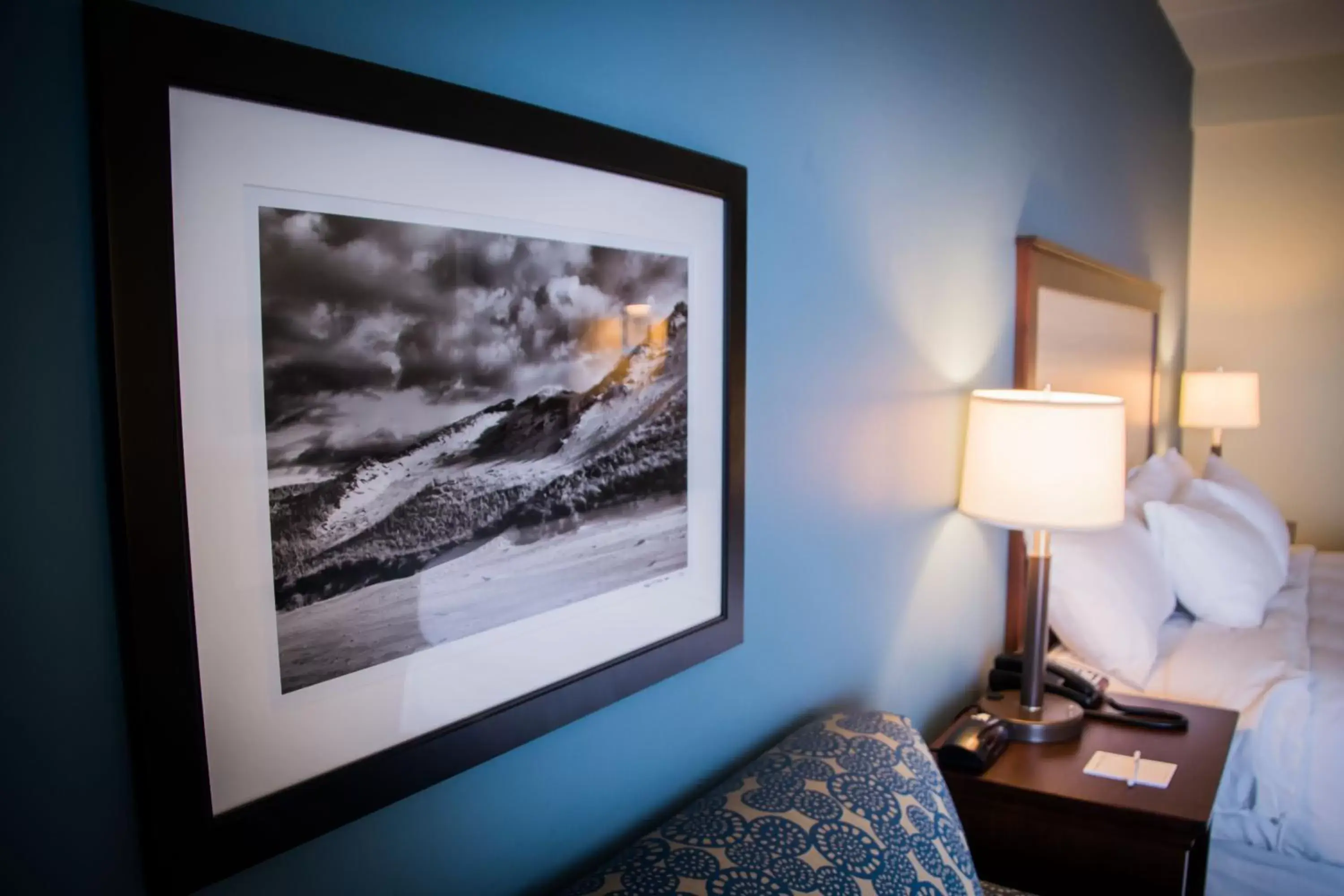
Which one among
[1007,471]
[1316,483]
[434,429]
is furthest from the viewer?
[1316,483]

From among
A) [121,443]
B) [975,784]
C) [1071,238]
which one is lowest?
[975,784]

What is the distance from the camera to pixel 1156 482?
2852mm

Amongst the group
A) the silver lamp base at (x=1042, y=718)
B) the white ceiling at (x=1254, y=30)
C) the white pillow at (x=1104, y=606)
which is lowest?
the silver lamp base at (x=1042, y=718)

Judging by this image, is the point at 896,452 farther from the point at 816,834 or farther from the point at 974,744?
the point at 816,834

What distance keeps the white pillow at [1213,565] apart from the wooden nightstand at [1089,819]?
81 centimetres

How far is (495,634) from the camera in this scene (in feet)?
2.89

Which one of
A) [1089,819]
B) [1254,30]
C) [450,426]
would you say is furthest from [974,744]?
[1254,30]

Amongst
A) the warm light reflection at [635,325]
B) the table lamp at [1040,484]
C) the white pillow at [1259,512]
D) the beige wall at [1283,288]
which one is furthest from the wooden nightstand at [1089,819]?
the beige wall at [1283,288]

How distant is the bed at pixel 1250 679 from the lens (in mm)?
1800

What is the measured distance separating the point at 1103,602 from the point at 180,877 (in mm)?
2031

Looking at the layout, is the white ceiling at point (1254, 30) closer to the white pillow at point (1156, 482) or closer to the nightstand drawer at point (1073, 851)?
the white pillow at point (1156, 482)

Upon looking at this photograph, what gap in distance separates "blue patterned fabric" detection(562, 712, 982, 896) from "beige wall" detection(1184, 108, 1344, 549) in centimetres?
417

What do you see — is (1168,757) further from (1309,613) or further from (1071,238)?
(1071,238)

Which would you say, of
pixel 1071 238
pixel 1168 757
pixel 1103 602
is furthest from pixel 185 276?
pixel 1071 238
